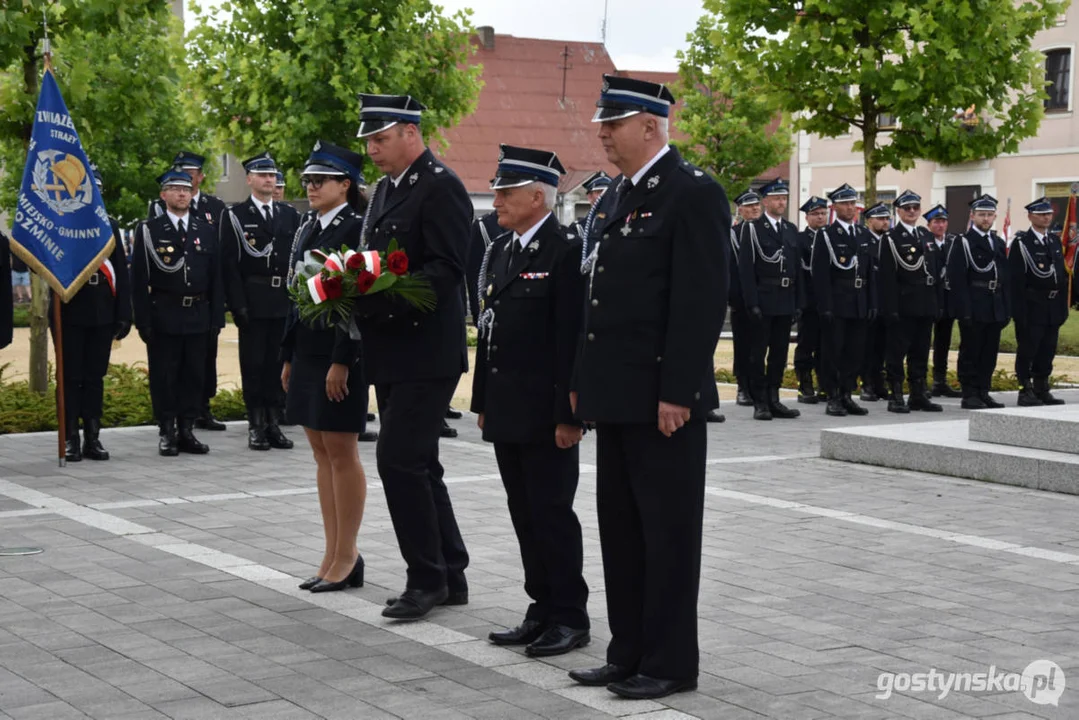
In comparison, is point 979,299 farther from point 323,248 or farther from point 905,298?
point 323,248

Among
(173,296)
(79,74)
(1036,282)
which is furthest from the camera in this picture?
(1036,282)

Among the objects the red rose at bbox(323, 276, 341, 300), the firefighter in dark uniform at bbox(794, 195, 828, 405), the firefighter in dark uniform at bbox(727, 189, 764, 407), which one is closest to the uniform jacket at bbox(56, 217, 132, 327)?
the firefighter in dark uniform at bbox(727, 189, 764, 407)

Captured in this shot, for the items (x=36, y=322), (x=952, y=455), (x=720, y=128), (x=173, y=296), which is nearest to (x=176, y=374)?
(x=173, y=296)

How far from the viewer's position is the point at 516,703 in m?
5.54

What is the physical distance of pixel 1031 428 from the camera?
1160 cm

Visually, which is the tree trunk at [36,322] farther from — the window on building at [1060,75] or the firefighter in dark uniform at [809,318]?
the window on building at [1060,75]

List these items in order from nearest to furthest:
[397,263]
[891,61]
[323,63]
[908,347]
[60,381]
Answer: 1. [397,263]
2. [60,381]
3. [908,347]
4. [891,61]
5. [323,63]

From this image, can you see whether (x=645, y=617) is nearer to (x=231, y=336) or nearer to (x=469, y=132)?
(x=231, y=336)

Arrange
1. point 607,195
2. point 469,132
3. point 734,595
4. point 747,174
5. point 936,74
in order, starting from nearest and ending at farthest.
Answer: point 734,595, point 607,195, point 936,74, point 747,174, point 469,132

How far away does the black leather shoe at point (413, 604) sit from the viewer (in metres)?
6.77

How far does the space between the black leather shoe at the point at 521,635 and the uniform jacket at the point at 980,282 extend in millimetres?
11957

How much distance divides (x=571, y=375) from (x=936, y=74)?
50.5 feet

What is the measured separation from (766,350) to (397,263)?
33.4 feet

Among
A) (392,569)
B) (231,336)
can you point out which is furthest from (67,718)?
(231,336)
